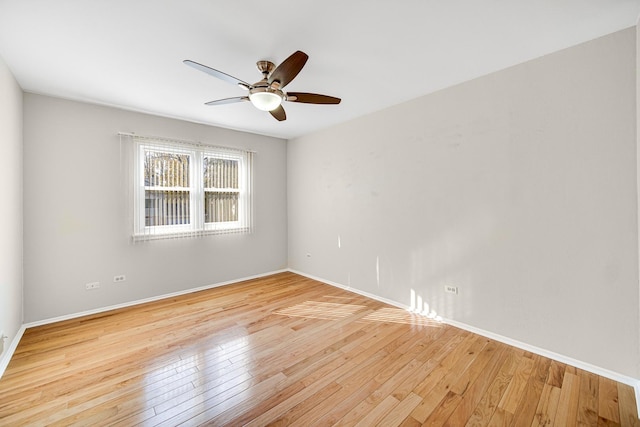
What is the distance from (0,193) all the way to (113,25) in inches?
66.6

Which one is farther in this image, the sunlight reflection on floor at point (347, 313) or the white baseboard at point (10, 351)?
the sunlight reflection on floor at point (347, 313)

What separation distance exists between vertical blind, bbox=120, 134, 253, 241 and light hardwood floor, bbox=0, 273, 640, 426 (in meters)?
1.32

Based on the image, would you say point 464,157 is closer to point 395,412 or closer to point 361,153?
point 361,153

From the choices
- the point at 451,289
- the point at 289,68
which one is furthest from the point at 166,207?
the point at 451,289

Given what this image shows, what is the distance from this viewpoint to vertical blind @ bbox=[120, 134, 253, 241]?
362 centimetres

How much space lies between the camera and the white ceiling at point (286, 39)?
170cm

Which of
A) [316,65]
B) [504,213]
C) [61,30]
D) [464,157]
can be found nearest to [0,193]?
[61,30]

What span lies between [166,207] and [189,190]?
400 mm

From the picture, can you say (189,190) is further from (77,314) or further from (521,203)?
(521,203)

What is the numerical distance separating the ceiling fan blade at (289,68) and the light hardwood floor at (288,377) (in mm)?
2310

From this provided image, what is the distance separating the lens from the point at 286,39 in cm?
200

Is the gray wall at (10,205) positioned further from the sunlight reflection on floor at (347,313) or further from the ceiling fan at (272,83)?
the sunlight reflection on floor at (347,313)

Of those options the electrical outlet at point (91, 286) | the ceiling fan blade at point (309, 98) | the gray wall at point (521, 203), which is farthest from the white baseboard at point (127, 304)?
the ceiling fan blade at point (309, 98)

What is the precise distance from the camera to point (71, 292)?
10.4 ft
